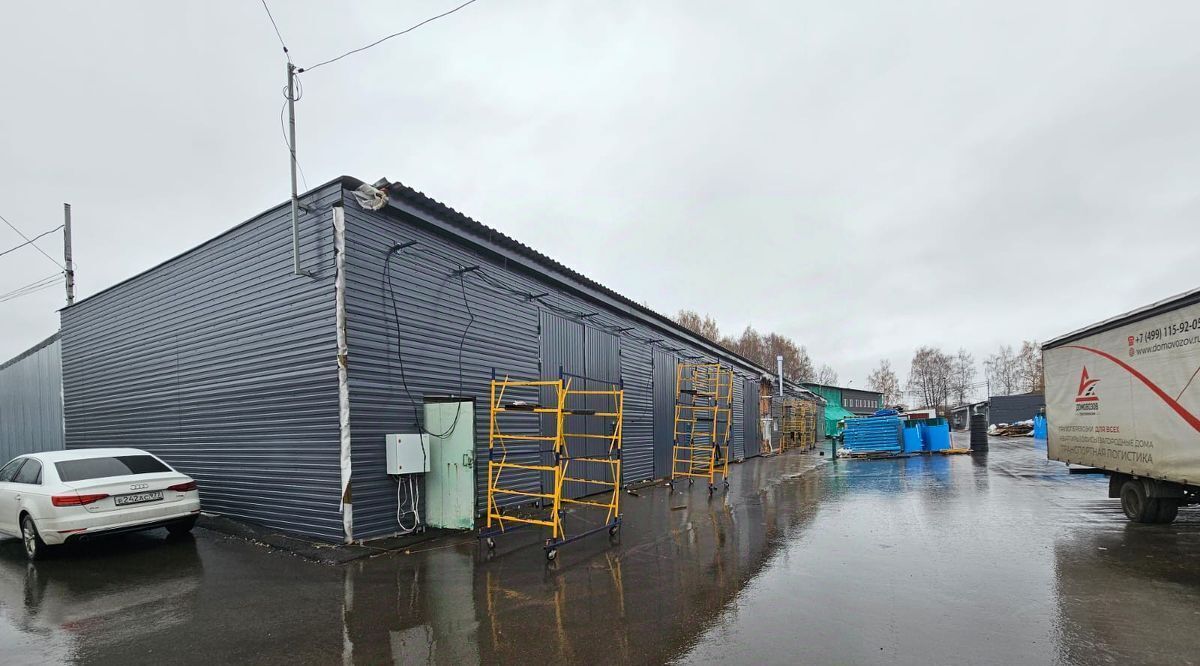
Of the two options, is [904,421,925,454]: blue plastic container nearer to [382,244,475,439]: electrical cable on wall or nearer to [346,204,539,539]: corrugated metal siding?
[346,204,539,539]: corrugated metal siding

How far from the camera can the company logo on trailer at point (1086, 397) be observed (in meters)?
10.4

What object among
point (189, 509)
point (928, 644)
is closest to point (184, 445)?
point (189, 509)

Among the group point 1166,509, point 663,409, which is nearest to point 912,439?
point 663,409

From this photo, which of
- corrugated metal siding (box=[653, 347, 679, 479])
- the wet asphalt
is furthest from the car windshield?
corrugated metal siding (box=[653, 347, 679, 479])

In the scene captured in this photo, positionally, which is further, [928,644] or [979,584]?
[979,584]

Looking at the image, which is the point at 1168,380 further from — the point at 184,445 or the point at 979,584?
the point at 184,445

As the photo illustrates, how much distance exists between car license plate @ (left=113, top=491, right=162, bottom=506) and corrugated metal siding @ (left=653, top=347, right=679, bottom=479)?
12.0 meters

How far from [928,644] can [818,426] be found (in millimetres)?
47131

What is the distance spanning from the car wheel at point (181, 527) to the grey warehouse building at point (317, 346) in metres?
0.79

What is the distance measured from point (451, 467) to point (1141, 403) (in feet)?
35.1

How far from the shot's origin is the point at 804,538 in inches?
338

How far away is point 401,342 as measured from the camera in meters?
8.88

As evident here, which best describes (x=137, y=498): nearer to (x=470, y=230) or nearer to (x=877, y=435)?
(x=470, y=230)

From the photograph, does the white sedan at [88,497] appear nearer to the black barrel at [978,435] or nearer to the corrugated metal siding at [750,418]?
the corrugated metal siding at [750,418]
